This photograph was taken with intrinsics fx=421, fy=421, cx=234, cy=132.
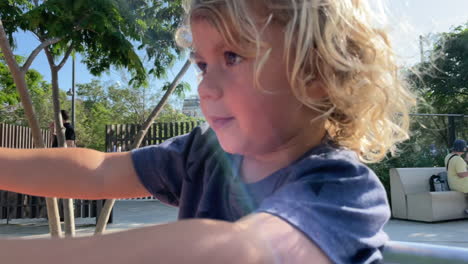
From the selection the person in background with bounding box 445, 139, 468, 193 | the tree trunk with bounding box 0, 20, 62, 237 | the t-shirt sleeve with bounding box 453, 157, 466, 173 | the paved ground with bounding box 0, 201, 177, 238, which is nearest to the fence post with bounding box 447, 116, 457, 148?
the person in background with bounding box 445, 139, 468, 193

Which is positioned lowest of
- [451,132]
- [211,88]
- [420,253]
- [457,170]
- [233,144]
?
[457,170]

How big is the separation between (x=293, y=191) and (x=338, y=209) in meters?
0.06

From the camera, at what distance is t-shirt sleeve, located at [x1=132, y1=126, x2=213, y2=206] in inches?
40.9

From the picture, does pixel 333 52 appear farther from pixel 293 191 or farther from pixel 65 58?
pixel 65 58

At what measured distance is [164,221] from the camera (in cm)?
741

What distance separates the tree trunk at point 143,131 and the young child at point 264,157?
2.51 meters

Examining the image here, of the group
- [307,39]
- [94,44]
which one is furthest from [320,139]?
[94,44]

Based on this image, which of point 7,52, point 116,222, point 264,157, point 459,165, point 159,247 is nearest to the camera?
point 159,247

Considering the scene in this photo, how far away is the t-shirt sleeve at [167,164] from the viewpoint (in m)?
1.04

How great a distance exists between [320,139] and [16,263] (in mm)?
624

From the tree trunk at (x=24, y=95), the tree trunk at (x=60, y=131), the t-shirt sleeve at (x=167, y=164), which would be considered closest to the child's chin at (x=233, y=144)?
the t-shirt sleeve at (x=167, y=164)

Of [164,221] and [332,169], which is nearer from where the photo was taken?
[332,169]

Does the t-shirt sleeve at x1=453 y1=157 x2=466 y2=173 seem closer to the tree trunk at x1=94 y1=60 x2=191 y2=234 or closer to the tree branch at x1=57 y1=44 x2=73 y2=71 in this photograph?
the tree trunk at x1=94 y1=60 x2=191 y2=234

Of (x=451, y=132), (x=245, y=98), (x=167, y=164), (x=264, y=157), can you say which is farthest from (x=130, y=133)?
(x=245, y=98)
